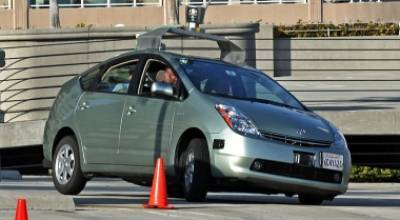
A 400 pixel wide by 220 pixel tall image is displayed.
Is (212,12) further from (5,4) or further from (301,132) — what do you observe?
(301,132)

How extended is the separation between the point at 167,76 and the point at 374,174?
1405 cm

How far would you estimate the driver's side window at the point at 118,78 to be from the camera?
43.9ft

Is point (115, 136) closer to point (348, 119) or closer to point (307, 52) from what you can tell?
point (348, 119)

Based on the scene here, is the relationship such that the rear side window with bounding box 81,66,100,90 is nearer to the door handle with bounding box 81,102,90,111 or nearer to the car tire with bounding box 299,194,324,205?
the door handle with bounding box 81,102,90,111

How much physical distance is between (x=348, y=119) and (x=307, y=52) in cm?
1624

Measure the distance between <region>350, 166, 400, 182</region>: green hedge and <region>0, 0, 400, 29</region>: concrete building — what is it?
1663cm

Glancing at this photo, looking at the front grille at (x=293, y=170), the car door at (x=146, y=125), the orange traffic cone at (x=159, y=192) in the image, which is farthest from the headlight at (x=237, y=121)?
the orange traffic cone at (x=159, y=192)

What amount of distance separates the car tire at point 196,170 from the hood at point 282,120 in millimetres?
494

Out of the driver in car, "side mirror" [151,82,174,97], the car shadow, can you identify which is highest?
the driver in car

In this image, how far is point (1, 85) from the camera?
2614 cm

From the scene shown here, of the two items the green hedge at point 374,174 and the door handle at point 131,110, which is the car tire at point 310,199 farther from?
the green hedge at point 374,174

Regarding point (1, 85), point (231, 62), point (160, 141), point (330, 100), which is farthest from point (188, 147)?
point (330, 100)

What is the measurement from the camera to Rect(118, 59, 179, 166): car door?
12680 millimetres

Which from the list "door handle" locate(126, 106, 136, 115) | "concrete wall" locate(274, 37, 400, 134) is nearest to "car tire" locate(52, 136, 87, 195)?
"door handle" locate(126, 106, 136, 115)
